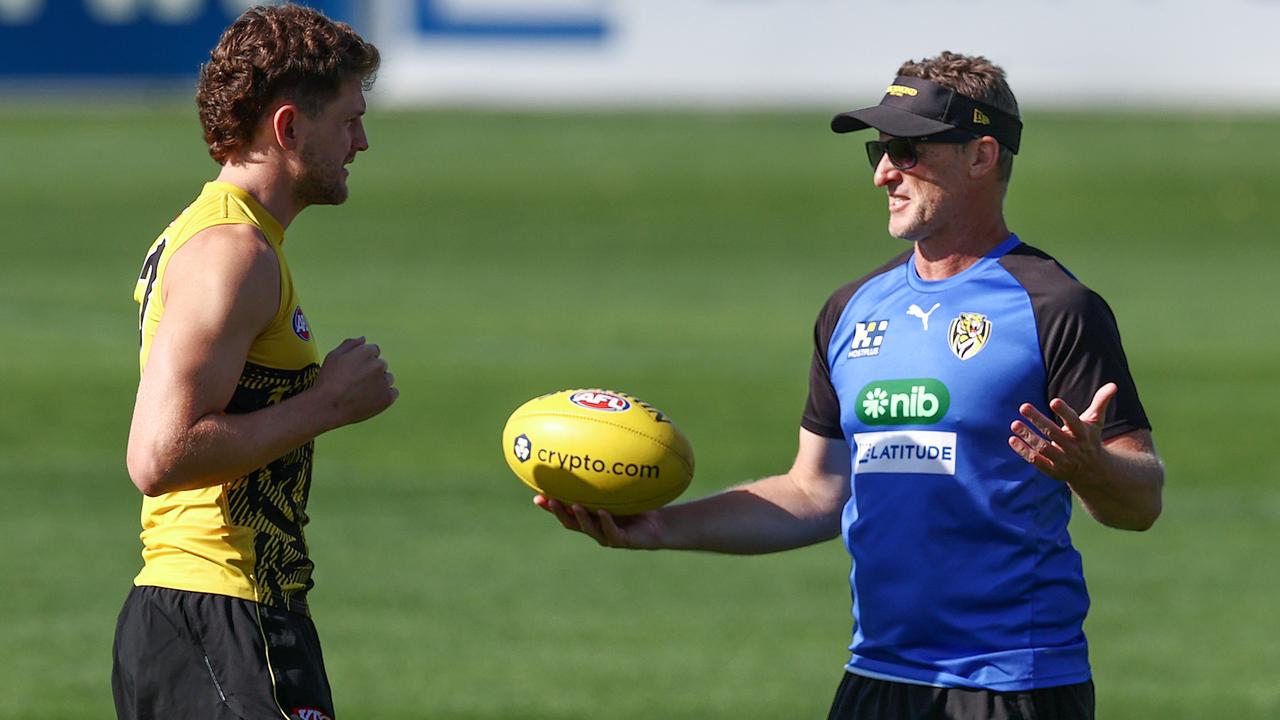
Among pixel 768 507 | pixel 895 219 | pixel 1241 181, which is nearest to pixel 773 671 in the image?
pixel 768 507

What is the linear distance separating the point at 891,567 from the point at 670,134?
31471mm

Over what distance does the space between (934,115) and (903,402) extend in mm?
851

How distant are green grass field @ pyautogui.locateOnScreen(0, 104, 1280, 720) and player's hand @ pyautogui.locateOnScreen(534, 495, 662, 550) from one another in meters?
3.41

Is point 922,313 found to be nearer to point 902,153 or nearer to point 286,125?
point 902,153

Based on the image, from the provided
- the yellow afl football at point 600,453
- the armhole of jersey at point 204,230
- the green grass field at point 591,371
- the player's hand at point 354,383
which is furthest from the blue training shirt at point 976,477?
the green grass field at point 591,371

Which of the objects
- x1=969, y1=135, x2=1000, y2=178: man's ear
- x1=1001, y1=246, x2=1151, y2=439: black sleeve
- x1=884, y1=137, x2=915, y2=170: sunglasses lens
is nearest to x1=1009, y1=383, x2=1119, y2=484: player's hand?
x1=1001, y1=246, x2=1151, y2=439: black sleeve

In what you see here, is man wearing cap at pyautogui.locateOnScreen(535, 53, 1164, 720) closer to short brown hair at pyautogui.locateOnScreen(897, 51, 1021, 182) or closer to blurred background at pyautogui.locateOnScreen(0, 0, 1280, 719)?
short brown hair at pyautogui.locateOnScreen(897, 51, 1021, 182)

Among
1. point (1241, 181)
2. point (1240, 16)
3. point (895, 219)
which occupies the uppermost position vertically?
point (1240, 16)

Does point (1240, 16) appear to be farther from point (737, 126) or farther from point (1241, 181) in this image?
point (737, 126)

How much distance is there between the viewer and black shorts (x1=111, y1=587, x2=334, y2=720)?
4945 mm

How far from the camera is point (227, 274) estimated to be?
4781 mm

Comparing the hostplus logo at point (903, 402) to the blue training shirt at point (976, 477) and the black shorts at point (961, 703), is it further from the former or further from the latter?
the black shorts at point (961, 703)

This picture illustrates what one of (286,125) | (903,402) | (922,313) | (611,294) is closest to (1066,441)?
(903,402)

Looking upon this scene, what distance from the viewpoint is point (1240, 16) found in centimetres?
3394
